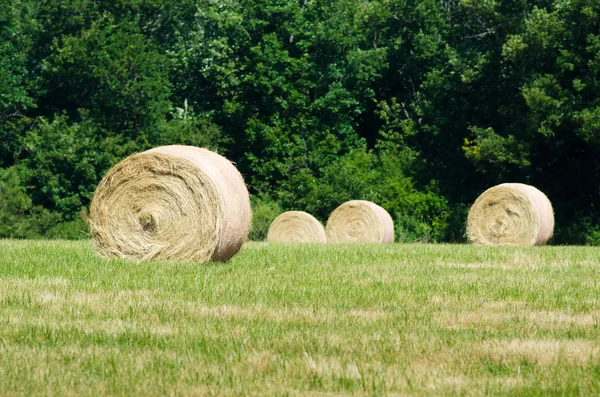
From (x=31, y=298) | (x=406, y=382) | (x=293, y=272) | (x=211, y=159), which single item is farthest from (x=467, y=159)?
(x=406, y=382)

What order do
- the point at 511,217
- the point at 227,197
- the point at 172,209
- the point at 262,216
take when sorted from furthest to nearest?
the point at 262,216, the point at 511,217, the point at 172,209, the point at 227,197

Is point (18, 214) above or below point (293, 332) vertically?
below

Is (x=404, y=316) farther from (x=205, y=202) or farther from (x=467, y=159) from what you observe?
(x=467, y=159)

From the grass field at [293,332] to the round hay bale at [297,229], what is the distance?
1852 cm

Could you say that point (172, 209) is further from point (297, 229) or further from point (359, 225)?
point (297, 229)

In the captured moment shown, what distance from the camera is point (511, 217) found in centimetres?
2867

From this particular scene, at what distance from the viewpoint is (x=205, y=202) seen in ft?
55.3

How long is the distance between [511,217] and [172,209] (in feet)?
45.9

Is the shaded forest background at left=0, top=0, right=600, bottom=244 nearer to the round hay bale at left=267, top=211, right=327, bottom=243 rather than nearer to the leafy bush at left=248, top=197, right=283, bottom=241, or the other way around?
the leafy bush at left=248, top=197, right=283, bottom=241

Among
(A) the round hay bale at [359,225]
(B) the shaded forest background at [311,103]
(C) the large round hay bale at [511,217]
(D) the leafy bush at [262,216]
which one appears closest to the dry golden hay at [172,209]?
(C) the large round hay bale at [511,217]

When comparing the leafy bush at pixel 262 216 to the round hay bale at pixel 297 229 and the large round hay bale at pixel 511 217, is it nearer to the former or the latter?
the round hay bale at pixel 297 229

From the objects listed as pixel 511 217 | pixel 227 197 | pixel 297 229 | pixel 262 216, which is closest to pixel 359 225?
pixel 297 229

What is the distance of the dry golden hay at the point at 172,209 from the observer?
54.9 ft

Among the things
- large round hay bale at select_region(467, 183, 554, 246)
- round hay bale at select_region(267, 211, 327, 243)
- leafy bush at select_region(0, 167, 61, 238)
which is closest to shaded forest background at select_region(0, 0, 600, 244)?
leafy bush at select_region(0, 167, 61, 238)
